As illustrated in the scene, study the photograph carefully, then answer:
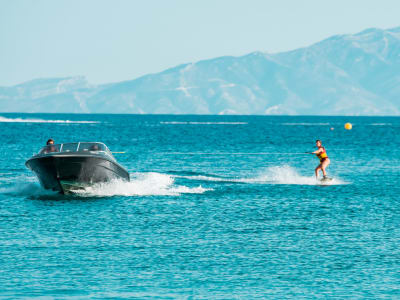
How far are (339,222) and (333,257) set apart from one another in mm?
5982

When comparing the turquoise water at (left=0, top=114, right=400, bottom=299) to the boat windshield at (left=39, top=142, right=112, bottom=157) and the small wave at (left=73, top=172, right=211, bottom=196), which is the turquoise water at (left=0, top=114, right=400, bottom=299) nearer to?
the small wave at (left=73, top=172, right=211, bottom=196)

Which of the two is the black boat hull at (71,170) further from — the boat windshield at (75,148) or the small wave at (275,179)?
the small wave at (275,179)

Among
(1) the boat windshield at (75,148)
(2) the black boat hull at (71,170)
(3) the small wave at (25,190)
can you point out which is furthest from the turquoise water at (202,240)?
(1) the boat windshield at (75,148)

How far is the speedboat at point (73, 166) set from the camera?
31.2 m

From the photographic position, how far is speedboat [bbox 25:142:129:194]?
3116cm

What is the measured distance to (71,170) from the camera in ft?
103

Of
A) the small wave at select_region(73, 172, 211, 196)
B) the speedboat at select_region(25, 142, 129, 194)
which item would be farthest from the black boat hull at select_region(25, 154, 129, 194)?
the small wave at select_region(73, 172, 211, 196)

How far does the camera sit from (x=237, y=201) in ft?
103

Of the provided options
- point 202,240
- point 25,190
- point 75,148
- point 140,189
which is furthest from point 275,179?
point 202,240

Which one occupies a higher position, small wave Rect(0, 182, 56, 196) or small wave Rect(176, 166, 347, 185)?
small wave Rect(176, 166, 347, 185)

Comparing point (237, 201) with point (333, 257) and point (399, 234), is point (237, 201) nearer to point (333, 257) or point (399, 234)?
point (399, 234)

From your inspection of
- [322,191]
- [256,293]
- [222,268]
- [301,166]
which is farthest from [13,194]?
[301,166]

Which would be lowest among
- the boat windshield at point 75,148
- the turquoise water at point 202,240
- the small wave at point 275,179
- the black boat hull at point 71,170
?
the turquoise water at point 202,240

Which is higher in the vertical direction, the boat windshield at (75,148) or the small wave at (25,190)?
the boat windshield at (75,148)
